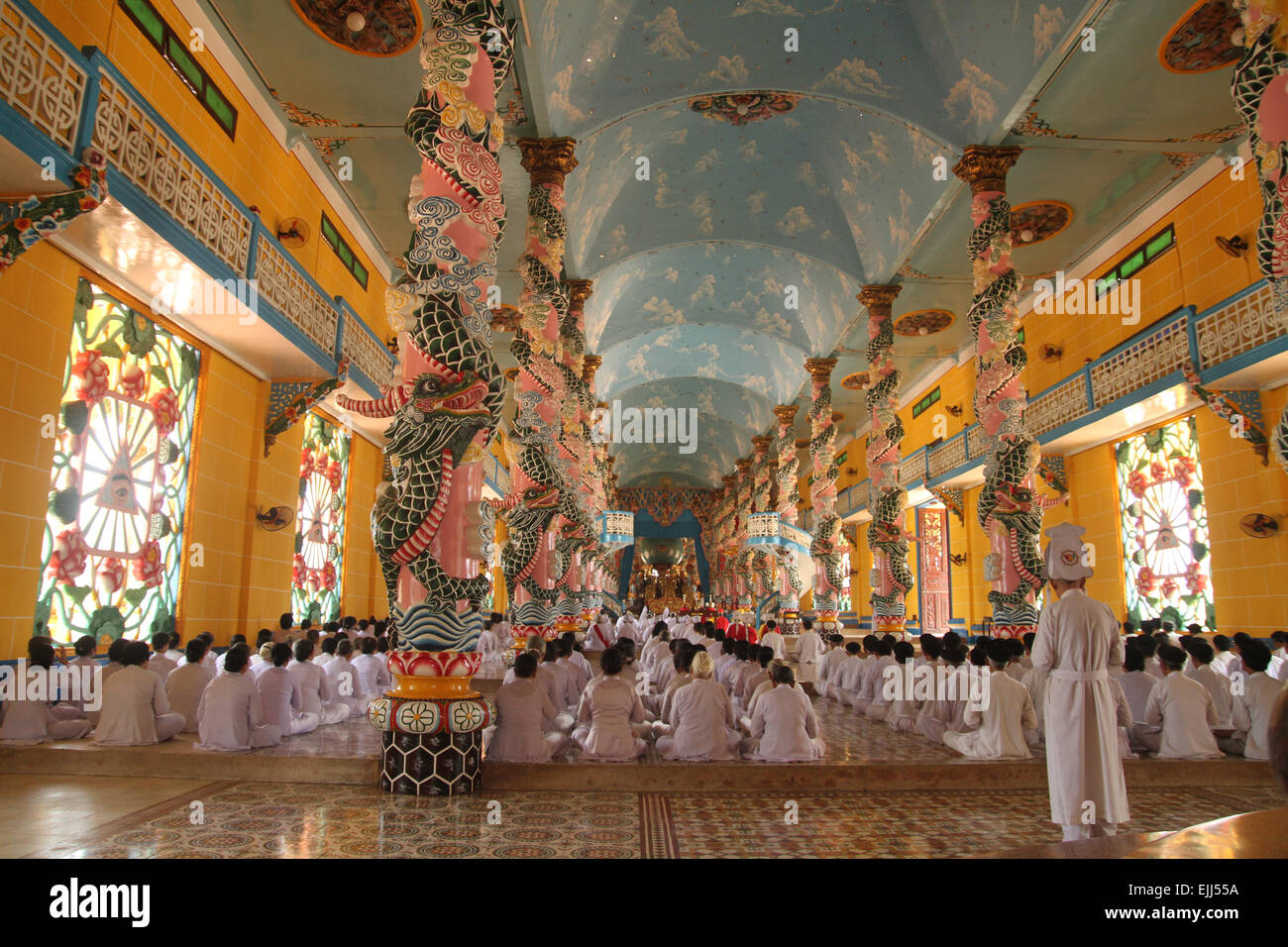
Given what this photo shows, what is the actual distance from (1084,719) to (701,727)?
2.68 metres

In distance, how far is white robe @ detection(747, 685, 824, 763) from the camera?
5809 millimetres

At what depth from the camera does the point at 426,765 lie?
4.80 m

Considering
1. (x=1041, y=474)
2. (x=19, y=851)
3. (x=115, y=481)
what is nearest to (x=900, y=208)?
(x=1041, y=474)

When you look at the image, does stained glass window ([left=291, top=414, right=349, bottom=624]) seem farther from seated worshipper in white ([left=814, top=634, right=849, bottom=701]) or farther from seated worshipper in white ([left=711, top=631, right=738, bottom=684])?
seated worshipper in white ([left=814, top=634, right=849, bottom=701])

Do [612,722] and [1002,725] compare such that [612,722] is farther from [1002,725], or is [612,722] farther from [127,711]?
[127,711]

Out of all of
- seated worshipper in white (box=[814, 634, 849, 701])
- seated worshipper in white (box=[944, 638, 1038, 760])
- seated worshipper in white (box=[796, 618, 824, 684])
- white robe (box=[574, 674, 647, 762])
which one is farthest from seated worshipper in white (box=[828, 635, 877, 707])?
white robe (box=[574, 674, 647, 762])

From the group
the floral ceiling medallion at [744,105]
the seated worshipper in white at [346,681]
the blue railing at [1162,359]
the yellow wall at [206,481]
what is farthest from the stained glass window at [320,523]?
the blue railing at [1162,359]

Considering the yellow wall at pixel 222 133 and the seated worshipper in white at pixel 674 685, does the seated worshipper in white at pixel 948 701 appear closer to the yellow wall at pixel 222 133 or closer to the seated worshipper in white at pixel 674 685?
the seated worshipper in white at pixel 674 685

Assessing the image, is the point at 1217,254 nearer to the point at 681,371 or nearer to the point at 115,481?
the point at 115,481

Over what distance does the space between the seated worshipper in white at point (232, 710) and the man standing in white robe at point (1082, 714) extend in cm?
525

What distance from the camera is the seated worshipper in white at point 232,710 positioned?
541 centimetres

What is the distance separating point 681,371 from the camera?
2684 centimetres

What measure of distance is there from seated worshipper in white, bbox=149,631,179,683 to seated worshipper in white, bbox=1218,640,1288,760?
28.2 ft

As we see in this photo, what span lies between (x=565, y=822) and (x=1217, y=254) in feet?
39.1
